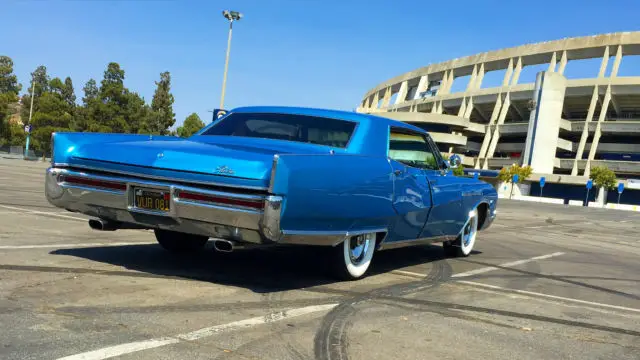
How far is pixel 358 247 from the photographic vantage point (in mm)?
5449

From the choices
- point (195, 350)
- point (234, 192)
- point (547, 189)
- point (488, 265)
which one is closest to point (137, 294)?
point (234, 192)

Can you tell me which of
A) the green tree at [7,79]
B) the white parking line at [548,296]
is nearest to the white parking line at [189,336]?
the white parking line at [548,296]

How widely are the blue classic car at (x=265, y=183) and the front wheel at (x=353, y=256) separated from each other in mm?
10

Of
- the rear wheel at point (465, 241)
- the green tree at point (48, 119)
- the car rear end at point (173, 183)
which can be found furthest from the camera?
the green tree at point (48, 119)

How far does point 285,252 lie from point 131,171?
2.64m

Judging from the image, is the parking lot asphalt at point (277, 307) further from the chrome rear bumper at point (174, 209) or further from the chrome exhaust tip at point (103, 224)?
the chrome rear bumper at point (174, 209)

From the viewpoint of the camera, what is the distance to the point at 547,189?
82.3 metres

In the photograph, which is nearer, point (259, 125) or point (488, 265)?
point (259, 125)

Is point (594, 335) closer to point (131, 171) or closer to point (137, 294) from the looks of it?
point (137, 294)

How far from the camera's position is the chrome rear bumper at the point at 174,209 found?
166 inches

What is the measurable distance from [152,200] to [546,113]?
7757cm

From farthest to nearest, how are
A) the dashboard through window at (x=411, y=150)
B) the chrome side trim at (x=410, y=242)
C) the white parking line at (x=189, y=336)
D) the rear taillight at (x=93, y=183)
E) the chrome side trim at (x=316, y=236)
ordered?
1. the dashboard through window at (x=411, y=150)
2. the chrome side trim at (x=410, y=242)
3. the rear taillight at (x=93, y=183)
4. the chrome side trim at (x=316, y=236)
5. the white parking line at (x=189, y=336)

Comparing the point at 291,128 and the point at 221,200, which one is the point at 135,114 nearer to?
the point at 291,128

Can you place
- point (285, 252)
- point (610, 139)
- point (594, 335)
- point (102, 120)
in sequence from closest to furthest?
point (594, 335) < point (285, 252) < point (102, 120) < point (610, 139)
